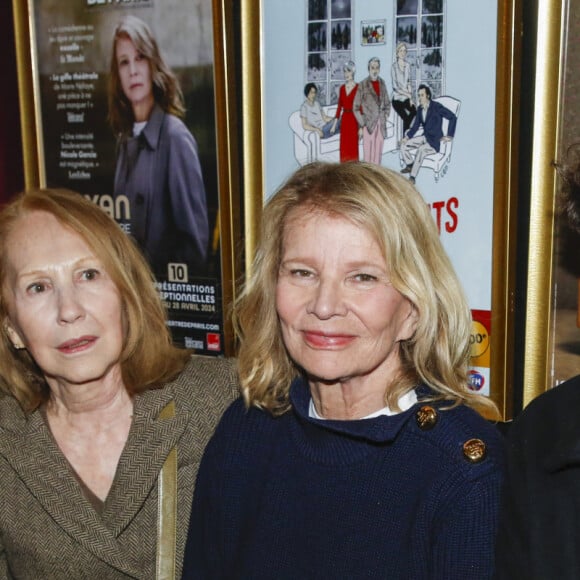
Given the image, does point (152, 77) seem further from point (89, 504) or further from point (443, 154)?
point (89, 504)

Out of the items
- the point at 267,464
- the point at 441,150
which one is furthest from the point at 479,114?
the point at 267,464

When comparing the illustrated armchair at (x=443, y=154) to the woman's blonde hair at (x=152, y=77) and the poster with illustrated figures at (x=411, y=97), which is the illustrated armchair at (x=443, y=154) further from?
the woman's blonde hair at (x=152, y=77)

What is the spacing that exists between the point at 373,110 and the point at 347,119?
8cm

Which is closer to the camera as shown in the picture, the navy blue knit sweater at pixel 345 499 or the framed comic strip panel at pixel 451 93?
the navy blue knit sweater at pixel 345 499

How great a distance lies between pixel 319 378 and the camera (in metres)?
1.94

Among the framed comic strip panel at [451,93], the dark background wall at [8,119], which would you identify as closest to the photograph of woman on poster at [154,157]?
the framed comic strip panel at [451,93]

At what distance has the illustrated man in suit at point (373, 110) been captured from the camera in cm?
229

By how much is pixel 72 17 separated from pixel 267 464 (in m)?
1.72

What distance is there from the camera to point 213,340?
A: 2.74 meters

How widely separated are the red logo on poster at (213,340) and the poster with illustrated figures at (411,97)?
25.3 inches

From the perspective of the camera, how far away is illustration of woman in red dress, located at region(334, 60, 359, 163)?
233 cm

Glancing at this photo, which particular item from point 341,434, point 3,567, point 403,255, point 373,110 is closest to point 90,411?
point 3,567

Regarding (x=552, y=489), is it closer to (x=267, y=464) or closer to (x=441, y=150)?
(x=267, y=464)

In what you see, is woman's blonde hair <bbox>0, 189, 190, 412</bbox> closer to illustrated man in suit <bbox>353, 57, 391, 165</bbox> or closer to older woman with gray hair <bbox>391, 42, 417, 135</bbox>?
illustrated man in suit <bbox>353, 57, 391, 165</bbox>
